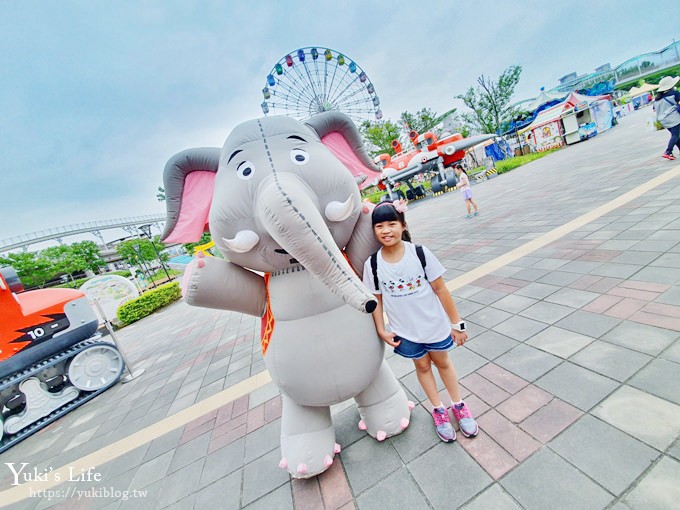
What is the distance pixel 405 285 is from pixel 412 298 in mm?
88

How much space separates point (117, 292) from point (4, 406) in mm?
4981

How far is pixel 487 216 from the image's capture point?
8156 mm

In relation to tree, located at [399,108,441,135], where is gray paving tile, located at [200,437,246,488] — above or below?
below

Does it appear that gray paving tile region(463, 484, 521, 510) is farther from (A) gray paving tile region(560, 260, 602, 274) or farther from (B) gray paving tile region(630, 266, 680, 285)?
(A) gray paving tile region(560, 260, 602, 274)

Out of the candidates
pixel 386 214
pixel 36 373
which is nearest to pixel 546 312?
pixel 386 214

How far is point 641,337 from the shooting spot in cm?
224

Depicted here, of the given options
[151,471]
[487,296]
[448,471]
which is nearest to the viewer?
[448,471]

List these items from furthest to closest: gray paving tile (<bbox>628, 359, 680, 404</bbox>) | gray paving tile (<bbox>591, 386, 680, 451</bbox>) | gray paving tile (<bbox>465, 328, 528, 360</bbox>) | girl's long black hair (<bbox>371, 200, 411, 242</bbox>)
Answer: gray paving tile (<bbox>465, 328, 528, 360</bbox>)
gray paving tile (<bbox>628, 359, 680, 404</bbox>)
girl's long black hair (<bbox>371, 200, 411, 242</bbox>)
gray paving tile (<bbox>591, 386, 680, 451</bbox>)

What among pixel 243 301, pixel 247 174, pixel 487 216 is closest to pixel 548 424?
pixel 243 301

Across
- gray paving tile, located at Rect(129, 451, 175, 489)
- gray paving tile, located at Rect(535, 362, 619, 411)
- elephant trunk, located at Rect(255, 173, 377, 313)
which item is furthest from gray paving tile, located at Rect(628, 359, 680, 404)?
gray paving tile, located at Rect(129, 451, 175, 489)

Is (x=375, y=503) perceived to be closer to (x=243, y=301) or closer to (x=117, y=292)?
(x=243, y=301)

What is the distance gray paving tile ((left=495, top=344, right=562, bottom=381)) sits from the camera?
88.8 inches

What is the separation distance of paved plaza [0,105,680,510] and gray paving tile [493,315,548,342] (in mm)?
20

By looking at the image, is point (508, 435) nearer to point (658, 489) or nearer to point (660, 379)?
point (658, 489)
